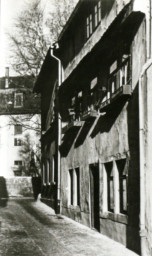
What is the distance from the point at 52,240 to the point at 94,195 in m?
2.58

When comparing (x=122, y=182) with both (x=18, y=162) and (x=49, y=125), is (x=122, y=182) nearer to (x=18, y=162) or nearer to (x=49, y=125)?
(x=49, y=125)

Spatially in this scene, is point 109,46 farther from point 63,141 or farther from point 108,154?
point 63,141

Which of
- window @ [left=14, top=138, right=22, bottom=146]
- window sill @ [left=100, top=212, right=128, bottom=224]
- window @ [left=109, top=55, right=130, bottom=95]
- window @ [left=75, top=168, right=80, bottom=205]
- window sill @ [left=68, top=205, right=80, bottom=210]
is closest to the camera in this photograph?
window sill @ [left=100, top=212, right=128, bottom=224]

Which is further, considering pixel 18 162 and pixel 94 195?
pixel 18 162

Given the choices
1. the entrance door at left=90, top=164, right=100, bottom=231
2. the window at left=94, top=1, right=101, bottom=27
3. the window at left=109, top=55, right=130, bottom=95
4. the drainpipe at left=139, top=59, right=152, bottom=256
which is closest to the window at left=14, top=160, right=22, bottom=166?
the entrance door at left=90, top=164, right=100, bottom=231

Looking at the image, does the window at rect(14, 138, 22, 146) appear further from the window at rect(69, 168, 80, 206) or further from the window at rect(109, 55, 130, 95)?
the window at rect(109, 55, 130, 95)

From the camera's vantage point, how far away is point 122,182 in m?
10.6

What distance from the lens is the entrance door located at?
43.2 ft

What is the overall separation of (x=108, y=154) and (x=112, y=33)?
3082mm

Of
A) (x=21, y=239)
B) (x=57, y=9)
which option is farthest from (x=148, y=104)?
(x=57, y=9)

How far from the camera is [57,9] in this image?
25.8 m

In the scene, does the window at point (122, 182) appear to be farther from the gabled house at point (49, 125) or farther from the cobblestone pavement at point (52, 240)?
the gabled house at point (49, 125)

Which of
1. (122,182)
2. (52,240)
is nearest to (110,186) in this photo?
(122,182)

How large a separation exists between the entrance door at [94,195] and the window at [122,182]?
220 centimetres
